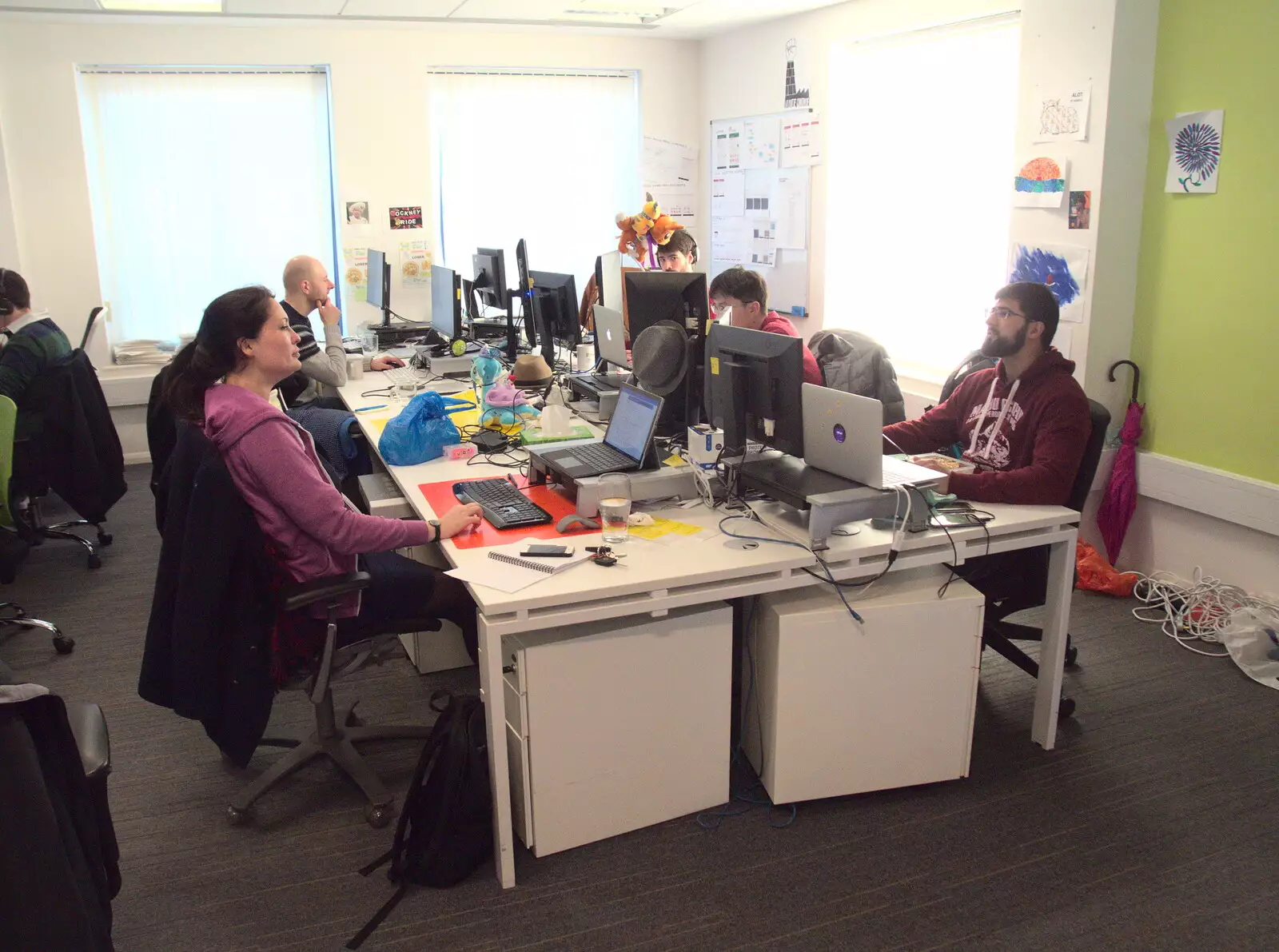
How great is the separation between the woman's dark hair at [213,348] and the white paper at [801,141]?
12.5 feet

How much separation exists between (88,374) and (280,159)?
2.31m

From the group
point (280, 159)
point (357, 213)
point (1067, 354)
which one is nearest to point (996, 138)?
point (1067, 354)

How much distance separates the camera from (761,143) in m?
5.95

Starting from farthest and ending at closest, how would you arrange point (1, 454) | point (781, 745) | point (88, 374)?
point (88, 374)
point (1, 454)
point (781, 745)

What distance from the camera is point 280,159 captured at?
6.05 m

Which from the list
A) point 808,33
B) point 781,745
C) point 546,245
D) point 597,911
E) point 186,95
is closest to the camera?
point 597,911

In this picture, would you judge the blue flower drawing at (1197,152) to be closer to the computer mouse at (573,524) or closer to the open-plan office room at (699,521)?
the open-plan office room at (699,521)

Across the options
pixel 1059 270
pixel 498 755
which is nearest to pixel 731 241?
pixel 1059 270

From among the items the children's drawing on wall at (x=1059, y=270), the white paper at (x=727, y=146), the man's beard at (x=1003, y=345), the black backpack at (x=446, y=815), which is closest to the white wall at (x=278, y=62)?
the white paper at (x=727, y=146)

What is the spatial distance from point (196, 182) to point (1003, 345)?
4.85 metres

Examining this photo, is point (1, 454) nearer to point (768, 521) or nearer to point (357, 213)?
point (768, 521)

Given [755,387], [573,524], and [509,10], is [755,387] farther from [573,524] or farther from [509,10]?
[509,10]

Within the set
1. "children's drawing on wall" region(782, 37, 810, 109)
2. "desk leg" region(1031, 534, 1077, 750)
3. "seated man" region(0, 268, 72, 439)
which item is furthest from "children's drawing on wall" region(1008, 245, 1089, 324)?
"seated man" region(0, 268, 72, 439)

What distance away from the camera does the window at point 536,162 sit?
6.31 m
